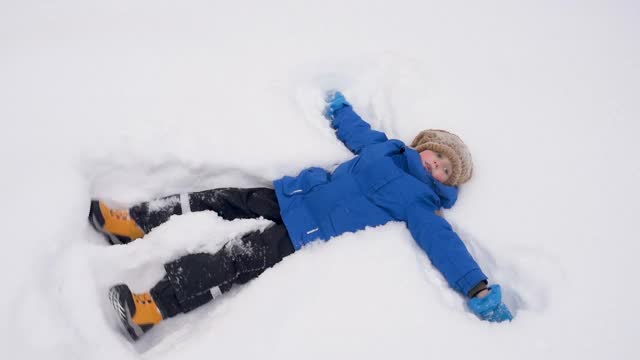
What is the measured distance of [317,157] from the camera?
1.99 metres

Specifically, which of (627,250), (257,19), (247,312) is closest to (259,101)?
(257,19)

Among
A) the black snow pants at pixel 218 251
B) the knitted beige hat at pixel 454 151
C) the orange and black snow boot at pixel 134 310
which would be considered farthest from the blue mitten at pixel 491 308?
the orange and black snow boot at pixel 134 310

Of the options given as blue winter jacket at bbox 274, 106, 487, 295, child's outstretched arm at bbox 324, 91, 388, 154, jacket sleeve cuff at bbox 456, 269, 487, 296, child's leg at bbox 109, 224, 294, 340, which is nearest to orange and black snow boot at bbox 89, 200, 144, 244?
child's leg at bbox 109, 224, 294, 340

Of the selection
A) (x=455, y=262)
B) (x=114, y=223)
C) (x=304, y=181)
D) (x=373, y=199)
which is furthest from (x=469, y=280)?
(x=114, y=223)

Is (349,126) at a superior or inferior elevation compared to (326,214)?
superior

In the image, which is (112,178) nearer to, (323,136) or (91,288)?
(91,288)

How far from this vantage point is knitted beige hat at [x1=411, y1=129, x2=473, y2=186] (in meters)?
1.94

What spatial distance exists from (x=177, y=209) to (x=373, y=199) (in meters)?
0.83

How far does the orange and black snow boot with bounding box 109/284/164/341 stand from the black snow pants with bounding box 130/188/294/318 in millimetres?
30

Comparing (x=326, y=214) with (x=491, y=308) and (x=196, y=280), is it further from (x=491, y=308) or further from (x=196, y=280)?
(x=491, y=308)

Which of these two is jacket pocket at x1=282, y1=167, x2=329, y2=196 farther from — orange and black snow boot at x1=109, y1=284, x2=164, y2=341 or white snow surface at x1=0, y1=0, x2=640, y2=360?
orange and black snow boot at x1=109, y1=284, x2=164, y2=341

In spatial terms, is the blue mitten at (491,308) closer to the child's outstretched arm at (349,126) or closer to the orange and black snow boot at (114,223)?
the child's outstretched arm at (349,126)

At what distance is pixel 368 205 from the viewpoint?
1836 millimetres

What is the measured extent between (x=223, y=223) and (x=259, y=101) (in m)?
0.63
